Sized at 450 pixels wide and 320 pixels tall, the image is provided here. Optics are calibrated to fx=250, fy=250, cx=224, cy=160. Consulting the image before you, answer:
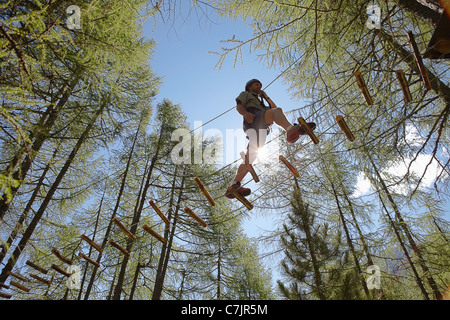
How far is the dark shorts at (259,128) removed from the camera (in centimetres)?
319

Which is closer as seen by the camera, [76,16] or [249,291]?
[76,16]

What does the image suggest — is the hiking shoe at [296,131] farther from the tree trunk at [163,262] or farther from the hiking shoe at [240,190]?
the tree trunk at [163,262]

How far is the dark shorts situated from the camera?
3.19 metres

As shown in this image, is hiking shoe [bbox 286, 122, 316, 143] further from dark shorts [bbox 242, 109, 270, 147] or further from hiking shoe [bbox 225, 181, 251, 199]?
hiking shoe [bbox 225, 181, 251, 199]

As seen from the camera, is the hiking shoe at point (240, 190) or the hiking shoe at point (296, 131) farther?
the hiking shoe at point (240, 190)

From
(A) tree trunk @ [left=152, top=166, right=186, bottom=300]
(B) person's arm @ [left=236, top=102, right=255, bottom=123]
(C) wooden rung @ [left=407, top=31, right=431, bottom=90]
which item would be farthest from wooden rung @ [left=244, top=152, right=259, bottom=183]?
(A) tree trunk @ [left=152, top=166, right=186, bottom=300]

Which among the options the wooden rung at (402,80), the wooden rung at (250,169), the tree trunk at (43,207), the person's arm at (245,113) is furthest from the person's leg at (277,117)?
the tree trunk at (43,207)

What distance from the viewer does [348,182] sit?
29.3 feet

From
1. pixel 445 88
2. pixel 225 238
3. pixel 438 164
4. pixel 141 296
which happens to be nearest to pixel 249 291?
pixel 225 238

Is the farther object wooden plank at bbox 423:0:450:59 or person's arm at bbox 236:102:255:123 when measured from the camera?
person's arm at bbox 236:102:255:123

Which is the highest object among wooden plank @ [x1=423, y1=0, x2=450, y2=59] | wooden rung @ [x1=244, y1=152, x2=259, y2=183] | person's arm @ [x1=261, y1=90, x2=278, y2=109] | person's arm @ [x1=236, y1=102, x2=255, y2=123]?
person's arm @ [x1=261, y1=90, x2=278, y2=109]

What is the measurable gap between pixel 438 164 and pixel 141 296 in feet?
29.6
